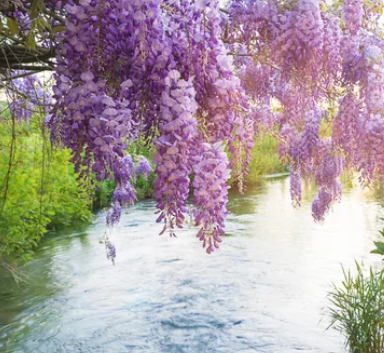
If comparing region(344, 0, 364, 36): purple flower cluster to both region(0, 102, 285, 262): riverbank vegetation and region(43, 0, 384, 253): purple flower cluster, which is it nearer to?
region(0, 102, 285, 262): riverbank vegetation

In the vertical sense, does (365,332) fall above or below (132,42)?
below

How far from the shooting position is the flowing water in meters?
4.51

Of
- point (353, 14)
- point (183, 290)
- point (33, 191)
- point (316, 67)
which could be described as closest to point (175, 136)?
point (316, 67)

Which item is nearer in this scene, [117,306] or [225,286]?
[117,306]

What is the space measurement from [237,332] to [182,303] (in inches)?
34.3

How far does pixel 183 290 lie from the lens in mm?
5742

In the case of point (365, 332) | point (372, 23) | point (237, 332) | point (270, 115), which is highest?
point (372, 23)

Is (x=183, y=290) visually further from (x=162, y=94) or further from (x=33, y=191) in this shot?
(x=162, y=94)

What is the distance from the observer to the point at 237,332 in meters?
4.64

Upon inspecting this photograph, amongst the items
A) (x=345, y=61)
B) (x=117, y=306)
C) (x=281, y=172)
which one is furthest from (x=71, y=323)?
(x=281, y=172)

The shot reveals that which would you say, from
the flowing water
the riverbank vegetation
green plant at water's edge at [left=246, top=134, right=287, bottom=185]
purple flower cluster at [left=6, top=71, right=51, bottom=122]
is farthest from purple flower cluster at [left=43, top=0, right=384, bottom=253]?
green plant at water's edge at [left=246, top=134, right=287, bottom=185]

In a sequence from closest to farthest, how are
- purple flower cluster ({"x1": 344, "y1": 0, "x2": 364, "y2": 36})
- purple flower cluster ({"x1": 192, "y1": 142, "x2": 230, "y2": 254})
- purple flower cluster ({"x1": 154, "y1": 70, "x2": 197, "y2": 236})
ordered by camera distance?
purple flower cluster ({"x1": 154, "y1": 70, "x2": 197, "y2": 236}) → purple flower cluster ({"x1": 192, "y1": 142, "x2": 230, "y2": 254}) → purple flower cluster ({"x1": 344, "y1": 0, "x2": 364, "y2": 36})

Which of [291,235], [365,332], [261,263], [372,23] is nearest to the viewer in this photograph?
[372,23]

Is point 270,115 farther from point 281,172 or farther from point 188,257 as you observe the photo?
point 281,172
